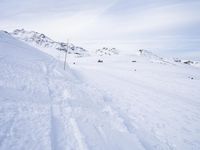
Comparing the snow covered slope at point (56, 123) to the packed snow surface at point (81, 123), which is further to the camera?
the packed snow surface at point (81, 123)

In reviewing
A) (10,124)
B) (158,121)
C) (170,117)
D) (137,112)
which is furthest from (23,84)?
(170,117)

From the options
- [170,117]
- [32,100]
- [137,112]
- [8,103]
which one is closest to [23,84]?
[32,100]

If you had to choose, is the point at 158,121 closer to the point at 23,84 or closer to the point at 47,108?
the point at 47,108

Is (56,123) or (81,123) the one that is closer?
(56,123)

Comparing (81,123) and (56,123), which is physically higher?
(56,123)

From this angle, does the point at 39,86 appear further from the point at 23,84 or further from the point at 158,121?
the point at 158,121

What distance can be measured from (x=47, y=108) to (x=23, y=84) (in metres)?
4.05

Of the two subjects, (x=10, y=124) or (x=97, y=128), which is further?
(x=97, y=128)

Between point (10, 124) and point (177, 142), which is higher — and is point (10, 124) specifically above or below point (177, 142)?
above

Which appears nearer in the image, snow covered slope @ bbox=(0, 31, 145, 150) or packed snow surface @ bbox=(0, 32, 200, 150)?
snow covered slope @ bbox=(0, 31, 145, 150)

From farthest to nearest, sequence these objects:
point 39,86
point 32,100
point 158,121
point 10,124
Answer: point 39,86
point 158,121
point 32,100
point 10,124

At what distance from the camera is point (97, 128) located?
28.8 ft

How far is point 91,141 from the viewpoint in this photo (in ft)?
24.3

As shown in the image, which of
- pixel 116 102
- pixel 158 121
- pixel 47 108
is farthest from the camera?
pixel 116 102
